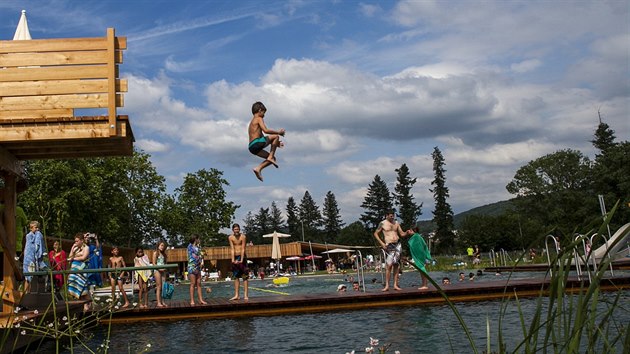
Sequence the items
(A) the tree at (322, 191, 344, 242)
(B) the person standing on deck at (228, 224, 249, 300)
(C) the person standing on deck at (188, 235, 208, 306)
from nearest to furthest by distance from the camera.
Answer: (B) the person standing on deck at (228, 224, 249, 300) → (C) the person standing on deck at (188, 235, 208, 306) → (A) the tree at (322, 191, 344, 242)

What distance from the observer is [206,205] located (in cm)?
6688

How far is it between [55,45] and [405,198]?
3720 inches

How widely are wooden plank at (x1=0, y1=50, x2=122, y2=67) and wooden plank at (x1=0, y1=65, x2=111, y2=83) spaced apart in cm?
8

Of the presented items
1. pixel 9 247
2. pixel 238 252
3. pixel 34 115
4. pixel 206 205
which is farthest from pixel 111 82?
pixel 206 205

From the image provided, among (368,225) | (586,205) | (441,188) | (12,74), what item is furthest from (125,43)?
(368,225)

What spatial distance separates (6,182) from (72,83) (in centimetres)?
227

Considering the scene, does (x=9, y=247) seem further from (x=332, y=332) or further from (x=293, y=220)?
(x=293, y=220)

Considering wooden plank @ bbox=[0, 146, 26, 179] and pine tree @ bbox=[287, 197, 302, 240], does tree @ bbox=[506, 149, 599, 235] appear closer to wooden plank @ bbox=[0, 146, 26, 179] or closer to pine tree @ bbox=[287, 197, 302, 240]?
pine tree @ bbox=[287, 197, 302, 240]

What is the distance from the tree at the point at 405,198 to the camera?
330ft

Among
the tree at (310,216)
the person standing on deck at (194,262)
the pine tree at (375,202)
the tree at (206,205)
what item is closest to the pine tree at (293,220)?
the tree at (310,216)

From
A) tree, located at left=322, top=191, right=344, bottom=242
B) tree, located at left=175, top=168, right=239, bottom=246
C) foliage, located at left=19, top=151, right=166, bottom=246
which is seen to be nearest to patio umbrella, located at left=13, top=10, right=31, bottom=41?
foliage, located at left=19, top=151, right=166, bottom=246

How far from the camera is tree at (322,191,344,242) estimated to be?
133m

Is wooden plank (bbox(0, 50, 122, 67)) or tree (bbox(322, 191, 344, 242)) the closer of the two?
Result: wooden plank (bbox(0, 50, 122, 67))

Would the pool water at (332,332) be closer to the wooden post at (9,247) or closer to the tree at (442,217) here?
the wooden post at (9,247)
